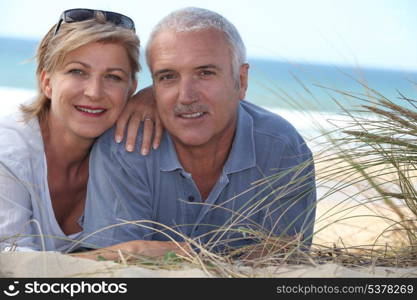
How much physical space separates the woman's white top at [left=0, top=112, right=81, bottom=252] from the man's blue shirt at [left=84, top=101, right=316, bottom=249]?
25 centimetres

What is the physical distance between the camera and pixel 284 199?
3.43 metres

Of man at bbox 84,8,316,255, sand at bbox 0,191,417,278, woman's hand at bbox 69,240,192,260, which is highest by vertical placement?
man at bbox 84,8,316,255

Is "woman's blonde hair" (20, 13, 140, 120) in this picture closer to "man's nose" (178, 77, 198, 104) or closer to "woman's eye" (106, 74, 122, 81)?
"woman's eye" (106, 74, 122, 81)

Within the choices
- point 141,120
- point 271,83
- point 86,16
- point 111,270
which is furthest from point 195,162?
point 271,83

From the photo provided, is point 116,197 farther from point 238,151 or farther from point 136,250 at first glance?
point 238,151

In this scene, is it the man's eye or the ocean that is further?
the ocean

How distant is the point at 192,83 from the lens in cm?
342

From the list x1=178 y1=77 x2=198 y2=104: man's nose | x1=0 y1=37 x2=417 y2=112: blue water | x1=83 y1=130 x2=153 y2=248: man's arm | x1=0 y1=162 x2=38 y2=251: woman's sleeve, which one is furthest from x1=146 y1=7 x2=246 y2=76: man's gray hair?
x1=0 y1=37 x2=417 y2=112: blue water

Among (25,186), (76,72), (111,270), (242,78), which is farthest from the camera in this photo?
(242,78)

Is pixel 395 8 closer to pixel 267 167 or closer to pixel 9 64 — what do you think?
pixel 9 64

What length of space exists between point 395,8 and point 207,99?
45140 millimetres

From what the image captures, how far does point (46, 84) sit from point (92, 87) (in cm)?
47

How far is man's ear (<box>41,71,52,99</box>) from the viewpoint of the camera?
3.79 m

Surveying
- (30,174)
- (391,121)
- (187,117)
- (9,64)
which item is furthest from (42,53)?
(9,64)
